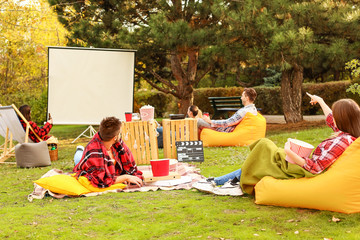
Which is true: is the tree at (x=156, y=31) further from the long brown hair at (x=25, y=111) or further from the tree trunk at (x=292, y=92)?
the long brown hair at (x=25, y=111)

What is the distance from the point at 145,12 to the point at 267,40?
4434mm

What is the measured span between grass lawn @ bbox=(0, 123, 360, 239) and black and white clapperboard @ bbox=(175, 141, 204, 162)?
2034mm

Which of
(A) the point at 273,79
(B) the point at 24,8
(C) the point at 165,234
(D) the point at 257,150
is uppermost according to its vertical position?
(B) the point at 24,8

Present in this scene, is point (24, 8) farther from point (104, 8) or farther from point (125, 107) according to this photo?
point (125, 107)

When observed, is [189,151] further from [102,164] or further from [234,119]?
[102,164]

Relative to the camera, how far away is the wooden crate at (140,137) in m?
6.84

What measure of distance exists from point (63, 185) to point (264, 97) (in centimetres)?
1447


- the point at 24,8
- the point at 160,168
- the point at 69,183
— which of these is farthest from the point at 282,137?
the point at 24,8

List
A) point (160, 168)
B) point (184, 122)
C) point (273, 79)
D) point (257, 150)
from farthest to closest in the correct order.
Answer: point (273, 79)
point (184, 122)
point (160, 168)
point (257, 150)

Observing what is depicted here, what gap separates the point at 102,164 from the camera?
4777 millimetres

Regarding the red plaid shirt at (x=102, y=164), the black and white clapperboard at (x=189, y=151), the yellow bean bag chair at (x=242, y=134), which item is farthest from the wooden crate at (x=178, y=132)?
the red plaid shirt at (x=102, y=164)

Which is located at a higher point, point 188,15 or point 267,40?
point 188,15

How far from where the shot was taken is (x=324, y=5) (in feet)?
32.1

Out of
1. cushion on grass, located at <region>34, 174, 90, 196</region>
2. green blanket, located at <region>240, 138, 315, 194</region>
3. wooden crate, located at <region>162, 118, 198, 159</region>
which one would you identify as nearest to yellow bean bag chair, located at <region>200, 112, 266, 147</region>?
wooden crate, located at <region>162, 118, 198, 159</region>
